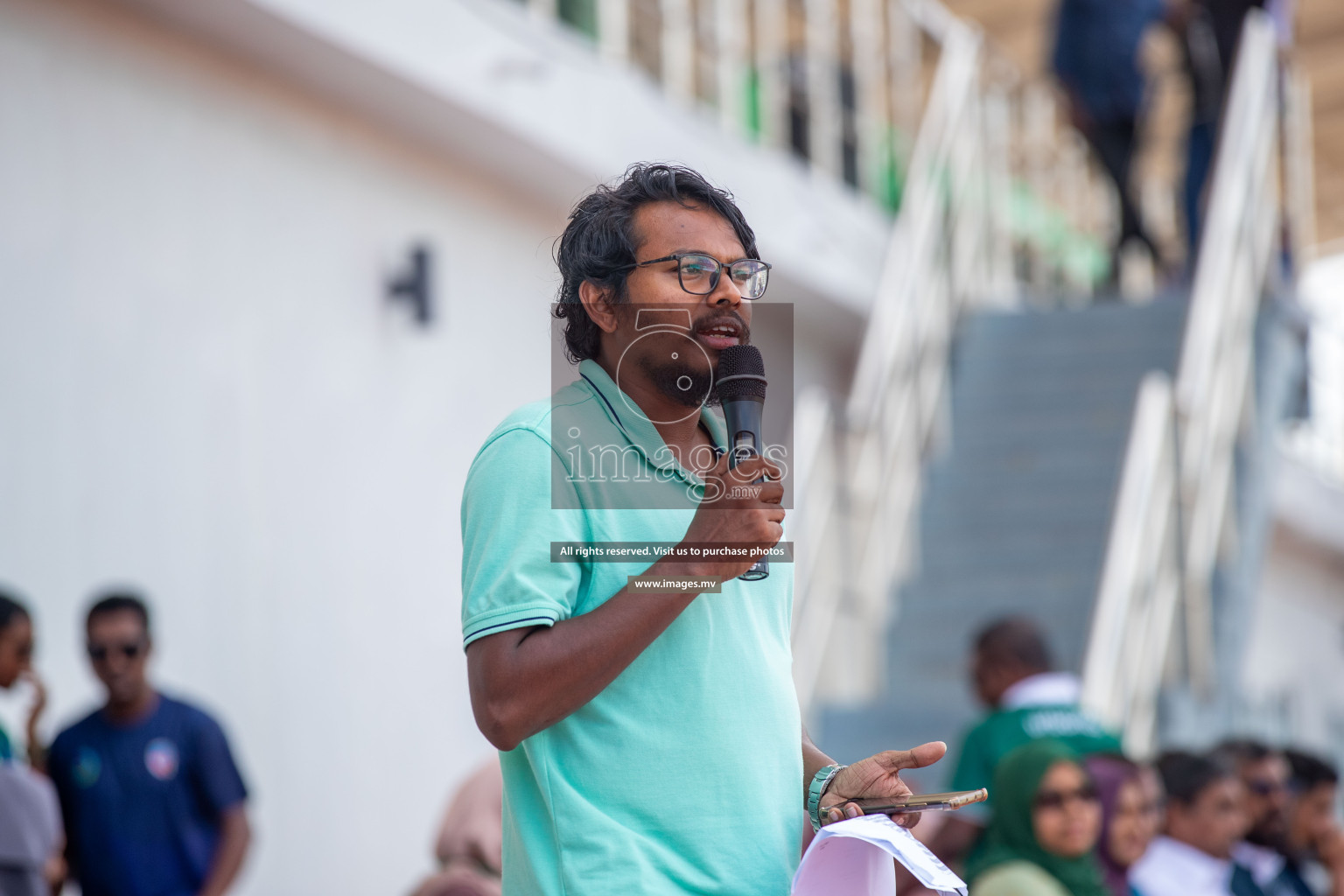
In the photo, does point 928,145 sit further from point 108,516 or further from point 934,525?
point 108,516

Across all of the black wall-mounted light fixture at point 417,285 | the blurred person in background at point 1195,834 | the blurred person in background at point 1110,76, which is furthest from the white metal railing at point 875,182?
the blurred person in background at point 1195,834

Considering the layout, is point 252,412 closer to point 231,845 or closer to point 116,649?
point 116,649

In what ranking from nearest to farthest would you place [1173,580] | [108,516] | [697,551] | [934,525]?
[697,551] → [108,516] → [1173,580] → [934,525]

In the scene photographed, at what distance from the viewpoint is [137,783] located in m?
4.09

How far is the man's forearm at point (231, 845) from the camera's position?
418 centimetres

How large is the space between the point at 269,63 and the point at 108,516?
179 cm

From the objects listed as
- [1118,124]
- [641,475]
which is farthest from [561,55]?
[641,475]

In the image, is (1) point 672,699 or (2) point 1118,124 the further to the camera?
(2) point 1118,124

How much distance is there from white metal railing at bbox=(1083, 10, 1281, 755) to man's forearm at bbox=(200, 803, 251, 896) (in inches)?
113

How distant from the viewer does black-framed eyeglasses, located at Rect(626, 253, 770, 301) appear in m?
1.57

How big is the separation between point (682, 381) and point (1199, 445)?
5560 millimetres

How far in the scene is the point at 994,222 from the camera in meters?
8.92

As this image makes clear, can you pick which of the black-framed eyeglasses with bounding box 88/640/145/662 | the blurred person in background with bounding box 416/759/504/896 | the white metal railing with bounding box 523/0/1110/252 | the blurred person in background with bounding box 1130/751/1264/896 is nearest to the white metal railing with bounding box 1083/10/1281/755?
the blurred person in background with bounding box 1130/751/1264/896

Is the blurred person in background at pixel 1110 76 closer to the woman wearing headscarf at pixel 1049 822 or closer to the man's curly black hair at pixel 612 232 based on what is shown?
the woman wearing headscarf at pixel 1049 822
